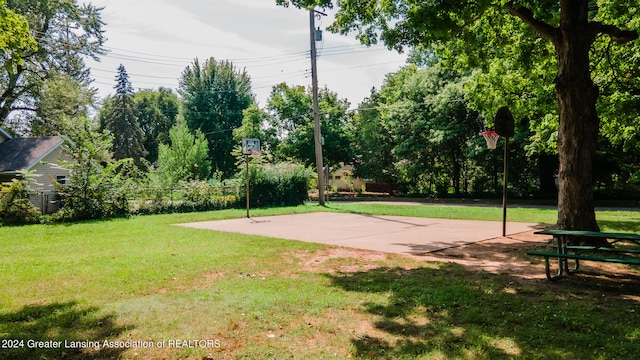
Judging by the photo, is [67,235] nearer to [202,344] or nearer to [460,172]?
[202,344]

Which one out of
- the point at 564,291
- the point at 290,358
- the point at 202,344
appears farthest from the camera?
the point at 564,291

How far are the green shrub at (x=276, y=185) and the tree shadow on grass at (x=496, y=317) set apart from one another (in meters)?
16.9

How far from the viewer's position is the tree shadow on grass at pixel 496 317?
3287 millimetres

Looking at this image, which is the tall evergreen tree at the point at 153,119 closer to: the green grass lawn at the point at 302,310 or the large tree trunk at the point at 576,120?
the green grass lawn at the point at 302,310

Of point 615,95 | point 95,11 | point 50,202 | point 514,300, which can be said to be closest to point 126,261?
point 514,300

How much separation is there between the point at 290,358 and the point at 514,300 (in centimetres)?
283

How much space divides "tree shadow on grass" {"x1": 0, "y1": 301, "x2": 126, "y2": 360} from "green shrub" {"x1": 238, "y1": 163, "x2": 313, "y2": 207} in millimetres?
17366

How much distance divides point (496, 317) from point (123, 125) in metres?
53.2

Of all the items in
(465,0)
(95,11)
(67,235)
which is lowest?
(67,235)

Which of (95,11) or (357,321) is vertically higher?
(95,11)

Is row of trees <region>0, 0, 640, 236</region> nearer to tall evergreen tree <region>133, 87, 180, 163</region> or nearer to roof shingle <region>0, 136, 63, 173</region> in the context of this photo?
tall evergreen tree <region>133, 87, 180, 163</region>

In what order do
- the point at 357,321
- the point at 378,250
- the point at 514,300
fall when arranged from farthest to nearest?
the point at 378,250 < the point at 514,300 < the point at 357,321

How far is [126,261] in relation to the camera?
7246 mm

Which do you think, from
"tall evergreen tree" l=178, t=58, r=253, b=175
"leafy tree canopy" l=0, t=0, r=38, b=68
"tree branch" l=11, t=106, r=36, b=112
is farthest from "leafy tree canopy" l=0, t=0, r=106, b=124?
"leafy tree canopy" l=0, t=0, r=38, b=68
